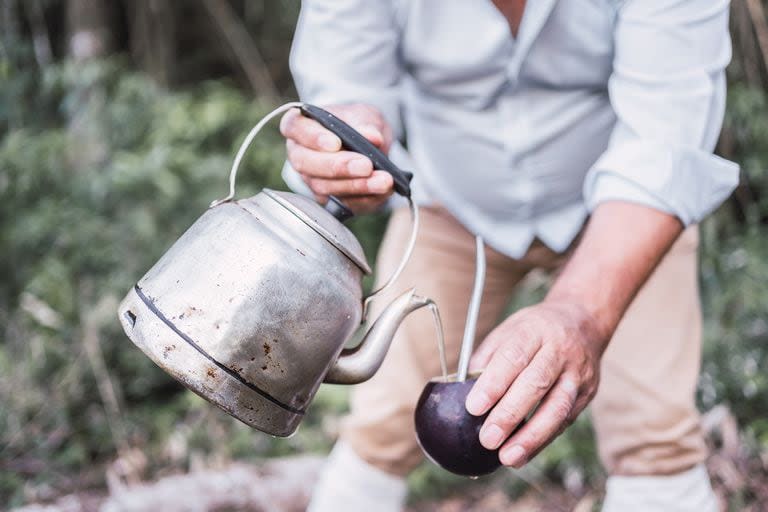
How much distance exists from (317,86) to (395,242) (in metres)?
0.46

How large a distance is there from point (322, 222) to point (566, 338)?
0.37 meters

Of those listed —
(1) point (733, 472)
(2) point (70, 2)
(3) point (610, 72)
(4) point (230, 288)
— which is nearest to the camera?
(4) point (230, 288)

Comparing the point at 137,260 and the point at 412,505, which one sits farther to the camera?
the point at 137,260

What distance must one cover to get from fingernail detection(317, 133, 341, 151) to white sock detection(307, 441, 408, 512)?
0.89m

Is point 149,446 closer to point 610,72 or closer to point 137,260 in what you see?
point 137,260

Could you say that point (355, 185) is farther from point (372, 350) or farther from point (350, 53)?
point (350, 53)

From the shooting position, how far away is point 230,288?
3.50 feet

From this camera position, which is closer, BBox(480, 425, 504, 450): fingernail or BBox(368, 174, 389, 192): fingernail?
BBox(480, 425, 504, 450): fingernail

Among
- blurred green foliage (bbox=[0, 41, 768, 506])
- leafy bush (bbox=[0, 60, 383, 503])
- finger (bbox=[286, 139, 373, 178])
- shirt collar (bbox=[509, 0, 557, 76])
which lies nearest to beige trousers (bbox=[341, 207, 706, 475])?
shirt collar (bbox=[509, 0, 557, 76])

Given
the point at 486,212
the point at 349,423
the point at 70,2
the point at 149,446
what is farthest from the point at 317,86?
the point at 70,2

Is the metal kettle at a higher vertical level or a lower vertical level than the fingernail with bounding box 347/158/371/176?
lower

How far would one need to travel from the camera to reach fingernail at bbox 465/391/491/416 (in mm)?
1086

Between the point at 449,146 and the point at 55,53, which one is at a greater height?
the point at 449,146

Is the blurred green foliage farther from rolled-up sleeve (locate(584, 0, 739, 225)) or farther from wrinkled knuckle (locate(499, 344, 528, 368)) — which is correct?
wrinkled knuckle (locate(499, 344, 528, 368))
